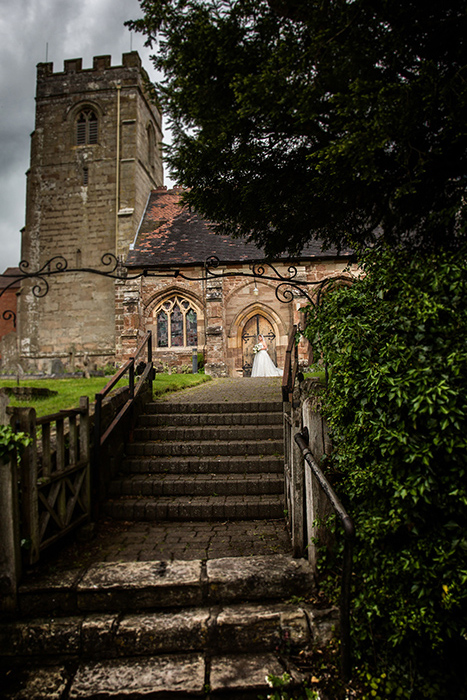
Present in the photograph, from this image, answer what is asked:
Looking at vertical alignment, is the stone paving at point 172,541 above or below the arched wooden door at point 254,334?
below

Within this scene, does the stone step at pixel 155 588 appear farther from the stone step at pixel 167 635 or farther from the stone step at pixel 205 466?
the stone step at pixel 205 466

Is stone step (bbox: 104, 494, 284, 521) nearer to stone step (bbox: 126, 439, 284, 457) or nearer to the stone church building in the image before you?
stone step (bbox: 126, 439, 284, 457)

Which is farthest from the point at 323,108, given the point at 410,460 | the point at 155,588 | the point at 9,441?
the point at 155,588

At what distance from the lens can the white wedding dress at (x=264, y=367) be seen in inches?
676

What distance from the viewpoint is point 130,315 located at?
18.1 m

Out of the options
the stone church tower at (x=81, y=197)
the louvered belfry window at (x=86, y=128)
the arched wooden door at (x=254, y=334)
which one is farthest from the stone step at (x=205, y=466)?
the louvered belfry window at (x=86, y=128)

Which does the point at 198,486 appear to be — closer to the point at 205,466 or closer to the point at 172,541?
the point at 205,466

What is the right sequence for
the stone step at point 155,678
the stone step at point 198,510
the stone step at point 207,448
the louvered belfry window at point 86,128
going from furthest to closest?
the louvered belfry window at point 86,128, the stone step at point 207,448, the stone step at point 198,510, the stone step at point 155,678

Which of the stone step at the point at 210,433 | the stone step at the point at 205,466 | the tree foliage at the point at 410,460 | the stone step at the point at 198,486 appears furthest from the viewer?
the stone step at the point at 210,433

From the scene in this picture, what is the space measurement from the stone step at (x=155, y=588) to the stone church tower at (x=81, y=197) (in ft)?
56.3

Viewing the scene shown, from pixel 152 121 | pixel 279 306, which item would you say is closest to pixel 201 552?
pixel 279 306

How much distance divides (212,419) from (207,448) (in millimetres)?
760

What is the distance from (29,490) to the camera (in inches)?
135

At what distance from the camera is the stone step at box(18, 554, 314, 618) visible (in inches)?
129
